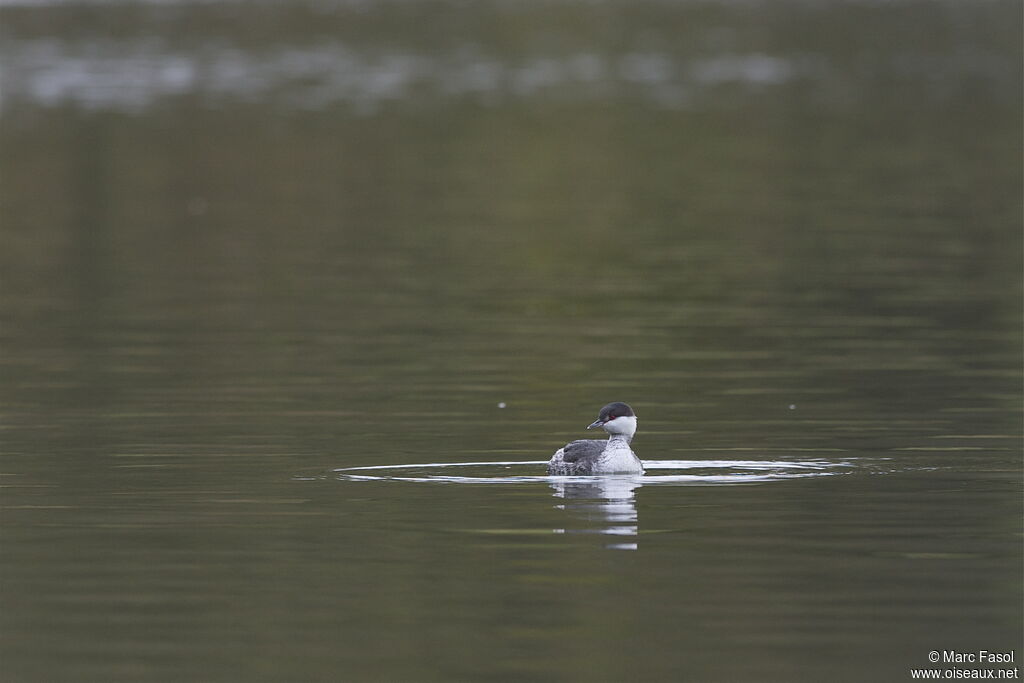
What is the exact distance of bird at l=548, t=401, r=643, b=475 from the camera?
608 inches

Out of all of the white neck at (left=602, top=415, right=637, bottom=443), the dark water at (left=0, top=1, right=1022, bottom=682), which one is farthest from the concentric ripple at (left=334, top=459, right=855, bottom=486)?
the white neck at (left=602, top=415, right=637, bottom=443)

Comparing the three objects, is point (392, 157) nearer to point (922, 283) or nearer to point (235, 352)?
point (922, 283)

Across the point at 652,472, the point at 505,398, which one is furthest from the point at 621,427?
the point at 505,398

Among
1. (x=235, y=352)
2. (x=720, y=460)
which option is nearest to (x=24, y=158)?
(x=235, y=352)

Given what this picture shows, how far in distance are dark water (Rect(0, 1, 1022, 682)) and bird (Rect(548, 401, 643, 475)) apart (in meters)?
0.13

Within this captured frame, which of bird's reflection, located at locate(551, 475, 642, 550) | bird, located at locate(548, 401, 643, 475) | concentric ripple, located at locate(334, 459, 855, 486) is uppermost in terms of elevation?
bird, located at locate(548, 401, 643, 475)

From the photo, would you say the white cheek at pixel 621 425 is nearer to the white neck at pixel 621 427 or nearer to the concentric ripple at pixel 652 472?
the white neck at pixel 621 427

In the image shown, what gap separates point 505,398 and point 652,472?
3.65 meters

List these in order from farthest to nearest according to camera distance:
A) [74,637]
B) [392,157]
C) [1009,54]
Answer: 1. [1009,54]
2. [392,157]
3. [74,637]

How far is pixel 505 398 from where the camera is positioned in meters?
19.4

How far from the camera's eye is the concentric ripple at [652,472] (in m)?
15.6

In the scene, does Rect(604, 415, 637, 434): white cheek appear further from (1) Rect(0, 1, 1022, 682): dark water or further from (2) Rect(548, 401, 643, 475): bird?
(1) Rect(0, 1, 1022, 682): dark water

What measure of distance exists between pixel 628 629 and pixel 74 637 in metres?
2.75

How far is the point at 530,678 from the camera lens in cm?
1057
